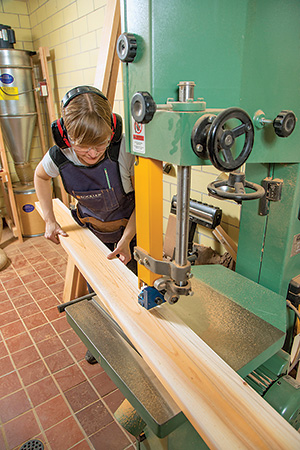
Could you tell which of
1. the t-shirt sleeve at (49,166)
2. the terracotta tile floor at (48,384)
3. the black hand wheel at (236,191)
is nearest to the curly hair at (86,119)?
the t-shirt sleeve at (49,166)

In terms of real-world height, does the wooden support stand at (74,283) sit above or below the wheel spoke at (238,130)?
below

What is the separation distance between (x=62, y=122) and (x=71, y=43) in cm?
262

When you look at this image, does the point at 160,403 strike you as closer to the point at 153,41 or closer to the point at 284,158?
the point at 284,158

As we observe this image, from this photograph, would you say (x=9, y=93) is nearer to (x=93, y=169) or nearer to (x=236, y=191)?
(x=93, y=169)

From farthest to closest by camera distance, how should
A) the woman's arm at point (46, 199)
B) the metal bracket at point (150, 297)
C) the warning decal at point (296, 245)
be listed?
the woman's arm at point (46, 199)
the warning decal at point (296, 245)
the metal bracket at point (150, 297)

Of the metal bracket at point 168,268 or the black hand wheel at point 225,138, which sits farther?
the metal bracket at point 168,268

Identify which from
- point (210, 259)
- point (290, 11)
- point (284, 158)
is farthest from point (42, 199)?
point (290, 11)

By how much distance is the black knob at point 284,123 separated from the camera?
0.84 metres

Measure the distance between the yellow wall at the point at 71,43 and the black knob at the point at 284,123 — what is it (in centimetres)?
134

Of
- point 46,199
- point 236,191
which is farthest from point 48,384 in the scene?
point 236,191

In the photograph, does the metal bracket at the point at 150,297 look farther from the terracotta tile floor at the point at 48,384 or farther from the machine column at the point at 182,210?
the terracotta tile floor at the point at 48,384

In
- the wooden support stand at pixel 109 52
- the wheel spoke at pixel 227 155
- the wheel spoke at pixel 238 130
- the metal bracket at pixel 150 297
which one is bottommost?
the metal bracket at pixel 150 297

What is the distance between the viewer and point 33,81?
3.91 m

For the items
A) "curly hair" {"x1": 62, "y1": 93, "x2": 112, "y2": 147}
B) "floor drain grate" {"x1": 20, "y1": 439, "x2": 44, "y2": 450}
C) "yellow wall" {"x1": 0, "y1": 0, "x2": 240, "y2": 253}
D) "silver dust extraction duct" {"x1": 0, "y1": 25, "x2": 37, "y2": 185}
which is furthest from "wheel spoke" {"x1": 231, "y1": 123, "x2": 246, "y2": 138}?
"silver dust extraction duct" {"x1": 0, "y1": 25, "x2": 37, "y2": 185}
